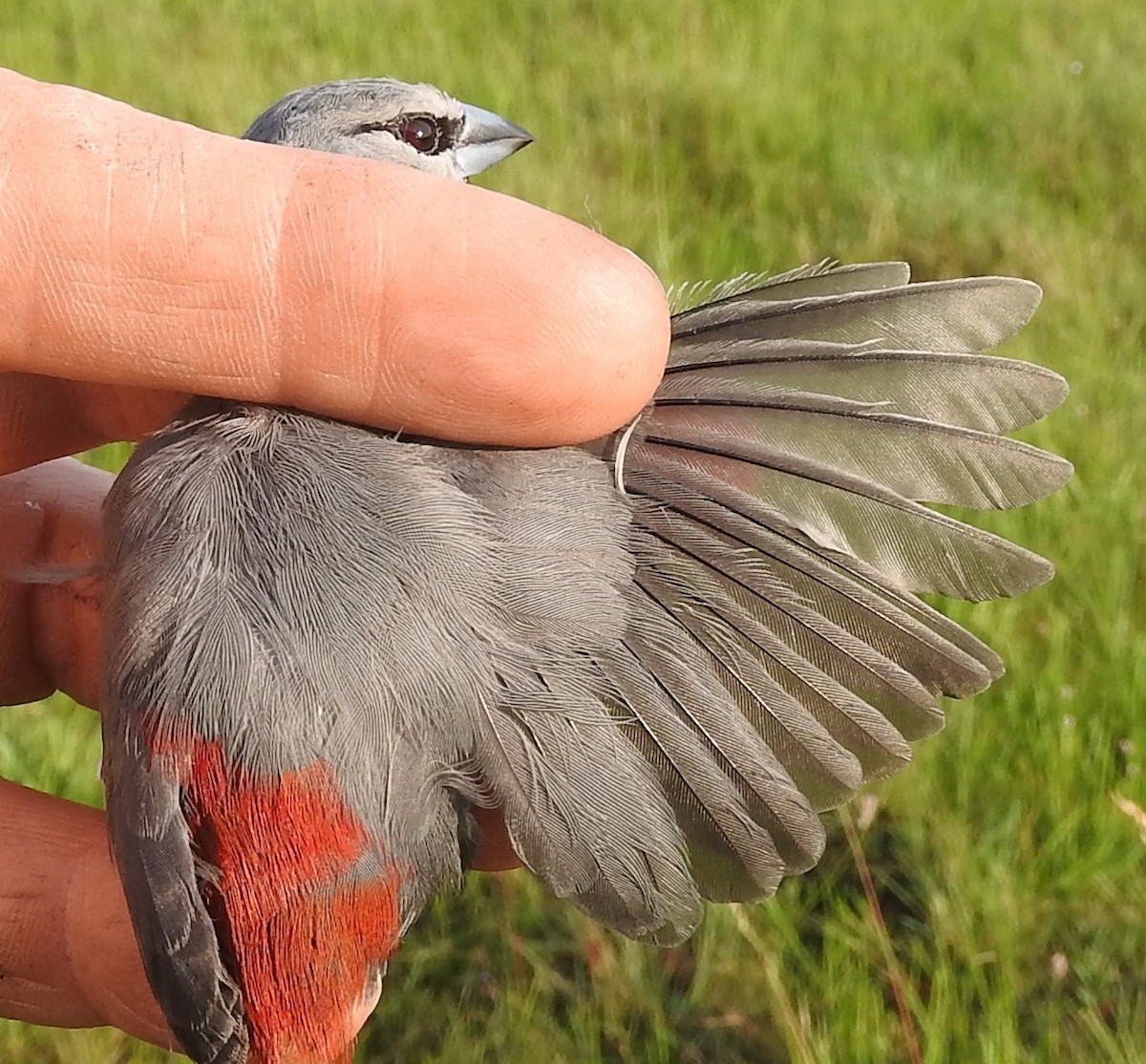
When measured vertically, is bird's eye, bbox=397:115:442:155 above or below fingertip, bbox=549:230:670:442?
above

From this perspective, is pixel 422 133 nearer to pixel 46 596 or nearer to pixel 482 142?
pixel 482 142

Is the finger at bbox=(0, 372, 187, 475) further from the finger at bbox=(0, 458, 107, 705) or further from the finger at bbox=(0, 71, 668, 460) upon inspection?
the finger at bbox=(0, 71, 668, 460)

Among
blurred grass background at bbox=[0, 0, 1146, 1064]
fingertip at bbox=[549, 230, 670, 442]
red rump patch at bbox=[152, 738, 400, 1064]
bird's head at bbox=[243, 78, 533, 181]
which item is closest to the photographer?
red rump patch at bbox=[152, 738, 400, 1064]

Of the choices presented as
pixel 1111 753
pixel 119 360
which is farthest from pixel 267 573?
pixel 1111 753

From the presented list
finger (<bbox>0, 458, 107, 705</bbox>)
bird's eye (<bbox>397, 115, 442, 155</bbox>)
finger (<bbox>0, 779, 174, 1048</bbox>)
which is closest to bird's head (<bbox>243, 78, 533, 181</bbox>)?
bird's eye (<bbox>397, 115, 442, 155</bbox>)

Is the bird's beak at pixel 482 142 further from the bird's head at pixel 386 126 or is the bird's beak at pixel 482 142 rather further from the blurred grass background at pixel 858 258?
the blurred grass background at pixel 858 258

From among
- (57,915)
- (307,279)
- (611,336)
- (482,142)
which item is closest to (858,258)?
(482,142)

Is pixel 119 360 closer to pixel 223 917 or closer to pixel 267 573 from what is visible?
pixel 267 573
